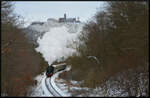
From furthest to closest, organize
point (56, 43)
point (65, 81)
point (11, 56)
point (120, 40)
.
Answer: point (56, 43) → point (65, 81) → point (120, 40) → point (11, 56)

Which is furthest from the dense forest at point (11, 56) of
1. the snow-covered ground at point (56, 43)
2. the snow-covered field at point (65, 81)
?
the snow-covered ground at point (56, 43)

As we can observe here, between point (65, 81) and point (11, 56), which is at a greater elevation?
point (11, 56)

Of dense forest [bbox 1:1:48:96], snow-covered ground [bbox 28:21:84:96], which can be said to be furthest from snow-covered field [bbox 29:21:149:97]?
dense forest [bbox 1:1:48:96]

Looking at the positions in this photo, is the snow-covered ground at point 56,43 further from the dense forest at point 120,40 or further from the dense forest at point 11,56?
the dense forest at point 11,56

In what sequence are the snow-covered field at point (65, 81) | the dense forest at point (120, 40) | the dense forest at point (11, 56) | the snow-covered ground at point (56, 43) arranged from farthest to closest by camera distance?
the snow-covered ground at point (56, 43) < the dense forest at point (120, 40) < the snow-covered field at point (65, 81) < the dense forest at point (11, 56)

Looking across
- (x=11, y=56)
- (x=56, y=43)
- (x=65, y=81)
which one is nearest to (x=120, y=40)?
(x=11, y=56)

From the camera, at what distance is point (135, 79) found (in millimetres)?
20438

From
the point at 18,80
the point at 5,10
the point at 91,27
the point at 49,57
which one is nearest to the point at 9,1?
the point at 5,10

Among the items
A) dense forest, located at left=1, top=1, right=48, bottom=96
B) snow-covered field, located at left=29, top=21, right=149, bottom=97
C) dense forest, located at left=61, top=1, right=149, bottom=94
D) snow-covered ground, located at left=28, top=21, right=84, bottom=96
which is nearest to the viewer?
dense forest, located at left=1, top=1, right=48, bottom=96

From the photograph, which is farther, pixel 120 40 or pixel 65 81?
pixel 65 81

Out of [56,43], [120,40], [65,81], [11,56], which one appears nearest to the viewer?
[11,56]

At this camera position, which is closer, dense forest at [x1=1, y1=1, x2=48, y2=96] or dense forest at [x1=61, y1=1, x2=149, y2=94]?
dense forest at [x1=1, y1=1, x2=48, y2=96]

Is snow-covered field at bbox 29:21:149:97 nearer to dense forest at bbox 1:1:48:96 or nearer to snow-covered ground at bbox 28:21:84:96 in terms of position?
snow-covered ground at bbox 28:21:84:96

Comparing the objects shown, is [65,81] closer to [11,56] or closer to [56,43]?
[56,43]
